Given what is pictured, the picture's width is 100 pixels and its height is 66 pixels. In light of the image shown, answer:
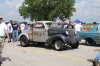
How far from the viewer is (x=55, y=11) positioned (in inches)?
2616

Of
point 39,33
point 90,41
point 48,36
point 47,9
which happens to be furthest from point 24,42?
point 47,9

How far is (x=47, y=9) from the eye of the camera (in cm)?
6856

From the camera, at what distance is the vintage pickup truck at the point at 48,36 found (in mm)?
16922

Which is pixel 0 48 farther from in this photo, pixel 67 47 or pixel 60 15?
pixel 60 15

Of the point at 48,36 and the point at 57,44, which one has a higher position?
the point at 48,36

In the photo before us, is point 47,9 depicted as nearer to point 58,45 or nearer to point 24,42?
point 24,42

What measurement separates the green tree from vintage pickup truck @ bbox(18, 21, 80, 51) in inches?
1832

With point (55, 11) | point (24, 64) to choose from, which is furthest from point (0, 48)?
point (55, 11)

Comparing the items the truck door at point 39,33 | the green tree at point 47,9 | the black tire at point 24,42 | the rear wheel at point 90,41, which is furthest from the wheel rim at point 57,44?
the green tree at point 47,9

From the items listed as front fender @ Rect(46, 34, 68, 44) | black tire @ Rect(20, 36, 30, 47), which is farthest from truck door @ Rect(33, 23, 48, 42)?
black tire @ Rect(20, 36, 30, 47)

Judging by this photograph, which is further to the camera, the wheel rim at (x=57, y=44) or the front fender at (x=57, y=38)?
the wheel rim at (x=57, y=44)

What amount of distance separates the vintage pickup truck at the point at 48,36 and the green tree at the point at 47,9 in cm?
4653

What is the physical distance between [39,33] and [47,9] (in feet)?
166

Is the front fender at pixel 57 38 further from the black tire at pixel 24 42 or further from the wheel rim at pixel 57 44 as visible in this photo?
the black tire at pixel 24 42
